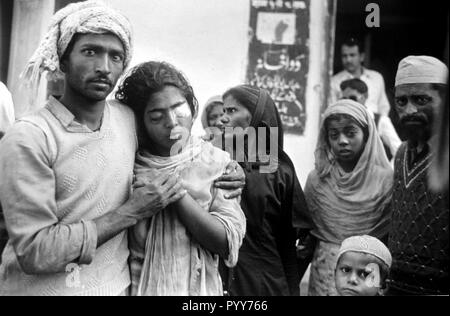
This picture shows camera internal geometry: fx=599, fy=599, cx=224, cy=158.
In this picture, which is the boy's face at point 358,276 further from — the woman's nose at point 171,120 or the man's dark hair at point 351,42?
the man's dark hair at point 351,42

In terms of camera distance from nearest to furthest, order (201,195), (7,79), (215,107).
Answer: (201,195), (7,79), (215,107)

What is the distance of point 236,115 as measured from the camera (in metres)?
3.00

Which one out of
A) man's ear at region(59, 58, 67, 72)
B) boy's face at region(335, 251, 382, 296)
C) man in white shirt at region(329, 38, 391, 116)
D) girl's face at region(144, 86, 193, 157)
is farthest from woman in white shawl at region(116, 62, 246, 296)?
man in white shirt at region(329, 38, 391, 116)

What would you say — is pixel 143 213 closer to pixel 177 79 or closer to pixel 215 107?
pixel 177 79

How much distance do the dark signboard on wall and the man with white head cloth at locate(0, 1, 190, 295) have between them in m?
1.88

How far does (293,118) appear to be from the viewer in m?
4.09

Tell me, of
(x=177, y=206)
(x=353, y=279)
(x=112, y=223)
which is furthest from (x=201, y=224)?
(x=353, y=279)

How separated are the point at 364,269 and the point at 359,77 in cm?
261

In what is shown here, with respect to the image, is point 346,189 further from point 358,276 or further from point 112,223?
point 112,223

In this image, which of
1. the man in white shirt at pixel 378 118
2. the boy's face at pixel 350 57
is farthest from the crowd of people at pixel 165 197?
the boy's face at pixel 350 57

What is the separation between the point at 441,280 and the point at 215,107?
5.66 ft

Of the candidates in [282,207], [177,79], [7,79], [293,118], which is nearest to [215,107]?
[293,118]

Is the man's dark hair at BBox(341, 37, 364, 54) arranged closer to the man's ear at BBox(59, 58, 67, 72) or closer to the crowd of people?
the crowd of people

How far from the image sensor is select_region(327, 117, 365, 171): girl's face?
3.04 m
